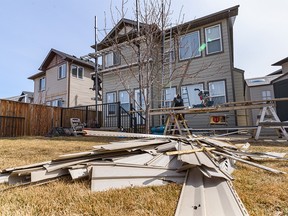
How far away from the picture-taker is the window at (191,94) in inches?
393

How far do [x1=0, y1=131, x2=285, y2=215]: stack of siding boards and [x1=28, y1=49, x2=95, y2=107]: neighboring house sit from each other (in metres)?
14.7

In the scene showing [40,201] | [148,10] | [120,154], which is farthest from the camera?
[148,10]

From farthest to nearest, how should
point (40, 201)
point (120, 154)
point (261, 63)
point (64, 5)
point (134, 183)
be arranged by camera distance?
point (261, 63) < point (64, 5) < point (120, 154) < point (134, 183) < point (40, 201)

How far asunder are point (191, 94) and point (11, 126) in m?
9.38

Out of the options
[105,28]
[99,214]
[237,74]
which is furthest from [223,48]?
[99,214]

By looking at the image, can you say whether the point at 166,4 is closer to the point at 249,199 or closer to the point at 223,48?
the point at 223,48

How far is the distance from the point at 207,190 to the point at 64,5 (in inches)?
380

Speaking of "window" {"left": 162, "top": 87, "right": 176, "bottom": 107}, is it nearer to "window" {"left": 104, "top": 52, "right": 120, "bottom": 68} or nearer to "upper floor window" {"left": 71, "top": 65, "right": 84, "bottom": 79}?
"window" {"left": 104, "top": 52, "right": 120, "bottom": 68}

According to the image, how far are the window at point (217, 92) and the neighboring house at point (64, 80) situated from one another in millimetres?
10599

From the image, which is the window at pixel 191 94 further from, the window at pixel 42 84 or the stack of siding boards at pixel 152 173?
the window at pixel 42 84

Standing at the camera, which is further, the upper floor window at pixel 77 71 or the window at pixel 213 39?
the upper floor window at pixel 77 71

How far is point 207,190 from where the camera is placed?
1.49m

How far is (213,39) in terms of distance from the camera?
9.85 metres

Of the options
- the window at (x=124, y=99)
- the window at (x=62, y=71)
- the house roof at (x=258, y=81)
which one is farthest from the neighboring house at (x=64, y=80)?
the house roof at (x=258, y=81)
